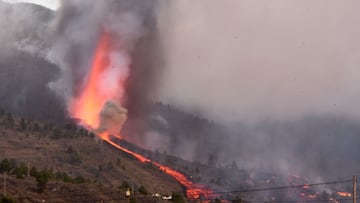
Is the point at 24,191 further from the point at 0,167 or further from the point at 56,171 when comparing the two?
the point at 56,171

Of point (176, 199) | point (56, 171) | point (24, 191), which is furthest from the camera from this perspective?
point (56, 171)

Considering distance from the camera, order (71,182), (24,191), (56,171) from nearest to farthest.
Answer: (24,191)
(71,182)
(56,171)

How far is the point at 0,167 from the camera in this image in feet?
535

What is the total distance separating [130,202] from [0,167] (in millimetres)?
40612

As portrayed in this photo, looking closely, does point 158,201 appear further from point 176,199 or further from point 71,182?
point 71,182

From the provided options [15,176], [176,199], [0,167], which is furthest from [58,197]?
[176,199]

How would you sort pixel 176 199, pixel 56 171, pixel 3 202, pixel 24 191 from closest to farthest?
pixel 3 202 < pixel 24 191 < pixel 176 199 < pixel 56 171

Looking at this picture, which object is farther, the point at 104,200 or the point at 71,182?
the point at 71,182

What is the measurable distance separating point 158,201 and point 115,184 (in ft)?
112

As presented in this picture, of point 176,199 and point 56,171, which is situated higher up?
point 56,171

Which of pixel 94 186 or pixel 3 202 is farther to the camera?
pixel 94 186

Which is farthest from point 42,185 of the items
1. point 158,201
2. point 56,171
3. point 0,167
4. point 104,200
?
point 56,171

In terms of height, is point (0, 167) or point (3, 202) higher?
point (0, 167)

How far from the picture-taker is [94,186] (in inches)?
6427
